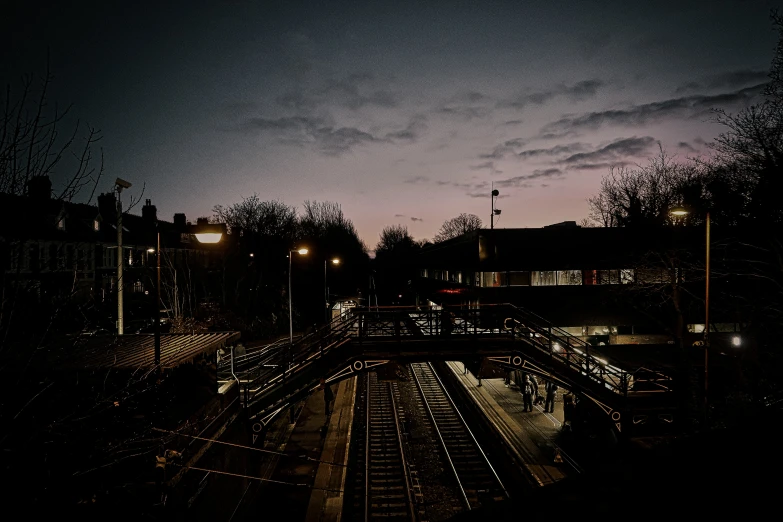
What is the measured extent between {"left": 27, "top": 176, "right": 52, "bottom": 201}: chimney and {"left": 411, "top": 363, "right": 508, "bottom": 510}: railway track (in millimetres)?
11691

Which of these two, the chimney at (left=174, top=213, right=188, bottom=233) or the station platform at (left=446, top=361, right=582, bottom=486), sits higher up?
the chimney at (left=174, top=213, right=188, bottom=233)

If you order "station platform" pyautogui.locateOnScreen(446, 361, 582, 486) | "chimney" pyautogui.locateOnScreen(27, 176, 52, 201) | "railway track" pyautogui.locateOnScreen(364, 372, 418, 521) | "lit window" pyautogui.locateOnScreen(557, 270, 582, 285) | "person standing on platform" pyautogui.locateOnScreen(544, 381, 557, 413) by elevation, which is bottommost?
"railway track" pyautogui.locateOnScreen(364, 372, 418, 521)

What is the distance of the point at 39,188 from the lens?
5195mm

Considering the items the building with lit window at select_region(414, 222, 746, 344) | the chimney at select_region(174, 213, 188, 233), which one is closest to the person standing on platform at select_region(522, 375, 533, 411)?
the building with lit window at select_region(414, 222, 746, 344)

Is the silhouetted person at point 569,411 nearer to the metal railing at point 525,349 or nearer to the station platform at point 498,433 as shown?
the station platform at point 498,433

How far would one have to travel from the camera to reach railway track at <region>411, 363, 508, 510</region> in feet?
42.8

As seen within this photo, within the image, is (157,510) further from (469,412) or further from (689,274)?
(689,274)

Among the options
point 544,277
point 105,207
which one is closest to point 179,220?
point 105,207

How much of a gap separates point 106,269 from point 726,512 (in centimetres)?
5069

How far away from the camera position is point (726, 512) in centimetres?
340

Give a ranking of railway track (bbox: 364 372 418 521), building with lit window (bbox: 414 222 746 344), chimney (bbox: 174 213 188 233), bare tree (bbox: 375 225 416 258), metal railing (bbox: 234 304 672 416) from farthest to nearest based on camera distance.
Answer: bare tree (bbox: 375 225 416 258), chimney (bbox: 174 213 188 233), building with lit window (bbox: 414 222 746 344), metal railing (bbox: 234 304 672 416), railway track (bbox: 364 372 418 521)

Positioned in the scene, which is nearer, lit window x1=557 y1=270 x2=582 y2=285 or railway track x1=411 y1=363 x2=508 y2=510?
railway track x1=411 y1=363 x2=508 y2=510

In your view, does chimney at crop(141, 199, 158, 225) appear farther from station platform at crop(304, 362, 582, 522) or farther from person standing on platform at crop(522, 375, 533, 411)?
person standing on platform at crop(522, 375, 533, 411)

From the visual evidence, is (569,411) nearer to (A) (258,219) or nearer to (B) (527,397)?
(B) (527,397)
